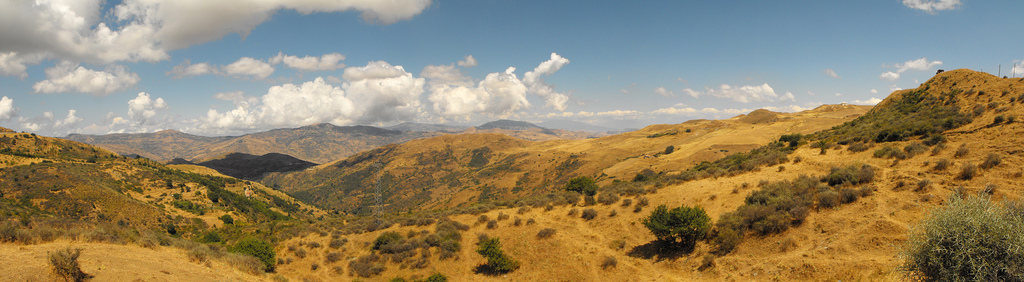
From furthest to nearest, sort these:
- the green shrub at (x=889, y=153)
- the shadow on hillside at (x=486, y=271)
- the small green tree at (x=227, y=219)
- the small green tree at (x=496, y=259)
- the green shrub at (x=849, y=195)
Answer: the small green tree at (x=227, y=219) → the green shrub at (x=889, y=153) → the shadow on hillside at (x=486, y=271) → the small green tree at (x=496, y=259) → the green shrub at (x=849, y=195)

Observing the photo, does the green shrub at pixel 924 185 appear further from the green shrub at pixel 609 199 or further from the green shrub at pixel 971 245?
the green shrub at pixel 609 199

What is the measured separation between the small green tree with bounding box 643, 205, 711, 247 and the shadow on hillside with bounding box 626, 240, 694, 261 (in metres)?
0.28

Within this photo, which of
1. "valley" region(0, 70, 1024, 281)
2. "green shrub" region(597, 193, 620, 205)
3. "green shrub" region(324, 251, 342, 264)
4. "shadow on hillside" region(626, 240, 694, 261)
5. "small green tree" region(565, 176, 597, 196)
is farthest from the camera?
"small green tree" region(565, 176, 597, 196)

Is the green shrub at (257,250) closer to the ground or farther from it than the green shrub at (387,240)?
farther from it

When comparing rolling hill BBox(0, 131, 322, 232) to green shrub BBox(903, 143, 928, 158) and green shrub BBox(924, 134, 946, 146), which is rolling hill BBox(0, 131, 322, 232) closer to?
green shrub BBox(903, 143, 928, 158)

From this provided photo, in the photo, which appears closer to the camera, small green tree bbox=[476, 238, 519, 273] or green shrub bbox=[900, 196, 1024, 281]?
green shrub bbox=[900, 196, 1024, 281]

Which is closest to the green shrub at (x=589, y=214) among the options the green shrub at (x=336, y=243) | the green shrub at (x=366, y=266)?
the green shrub at (x=366, y=266)

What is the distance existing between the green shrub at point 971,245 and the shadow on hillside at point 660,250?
10357 millimetres

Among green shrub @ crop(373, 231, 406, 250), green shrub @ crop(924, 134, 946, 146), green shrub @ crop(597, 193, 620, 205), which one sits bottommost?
green shrub @ crop(373, 231, 406, 250)

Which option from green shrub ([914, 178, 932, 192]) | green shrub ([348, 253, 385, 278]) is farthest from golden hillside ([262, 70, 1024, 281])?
green shrub ([348, 253, 385, 278])

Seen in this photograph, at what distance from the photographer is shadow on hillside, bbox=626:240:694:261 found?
18719 mm

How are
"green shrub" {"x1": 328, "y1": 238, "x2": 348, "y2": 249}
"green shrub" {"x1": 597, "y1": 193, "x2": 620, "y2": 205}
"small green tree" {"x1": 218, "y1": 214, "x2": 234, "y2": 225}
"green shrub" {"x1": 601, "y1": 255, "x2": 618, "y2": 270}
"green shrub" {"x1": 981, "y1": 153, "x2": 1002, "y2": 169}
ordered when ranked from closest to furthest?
"green shrub" {"x1": 981, "y1": 153, "x2": 1002, "y2": 169}, "green shrub" {"x1": 601, "y1": 255, "x2": 618, "y2": 270}, "green shrub" {"x1": 328, "y1": 238, "x2": 348, "y2": 249}, "green shrub" {"x1": 597, "y1": 193, "x2": 620, "y2": 205}, "small green tree" {"x1": 218, "y1": 214, "x2": 234, "y2": 225}

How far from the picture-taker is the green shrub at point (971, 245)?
24.8 feet

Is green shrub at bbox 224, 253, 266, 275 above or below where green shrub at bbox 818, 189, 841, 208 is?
below
